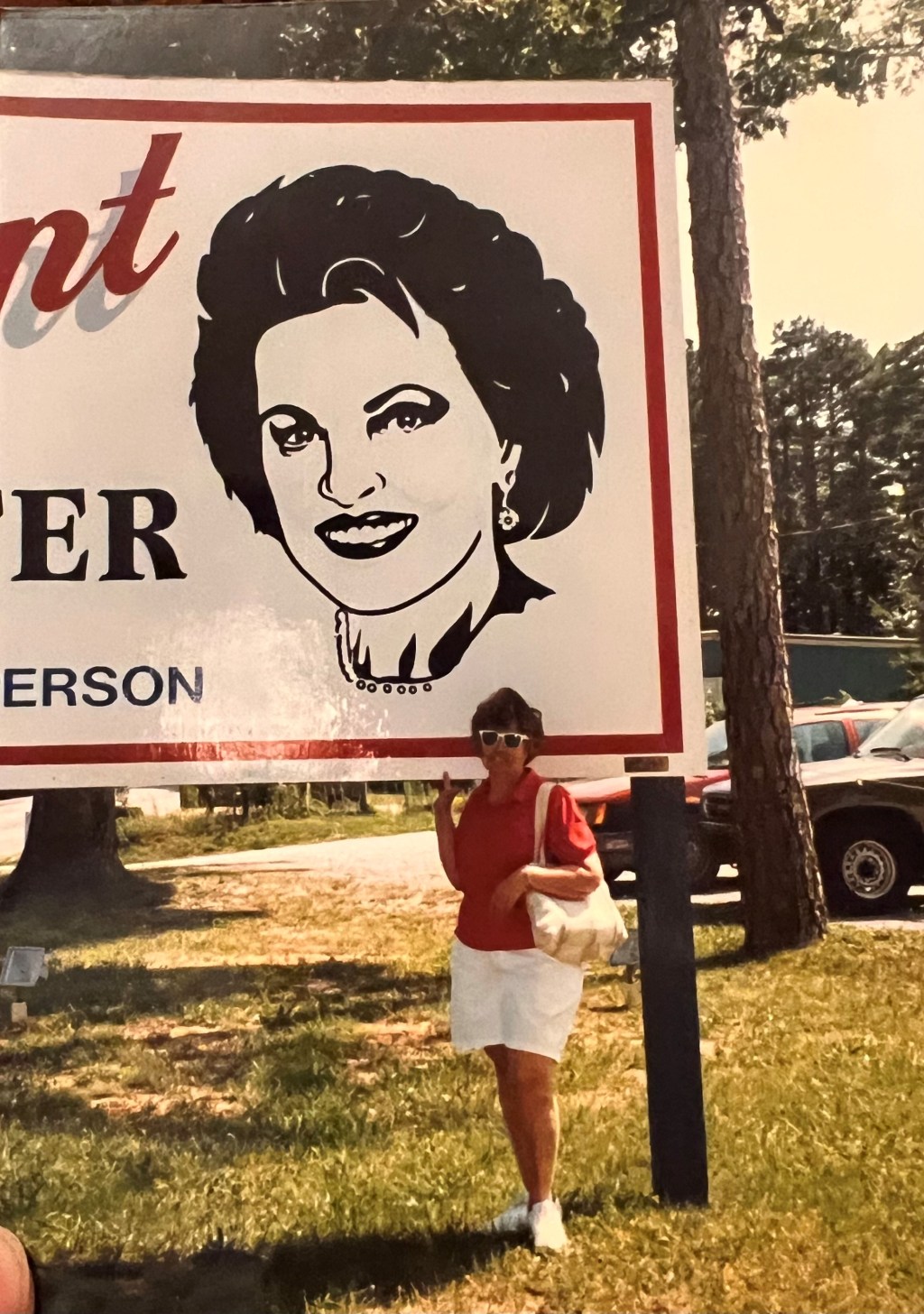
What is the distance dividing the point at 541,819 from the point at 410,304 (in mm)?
1133

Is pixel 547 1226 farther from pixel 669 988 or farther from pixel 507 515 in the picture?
pixel 507 515

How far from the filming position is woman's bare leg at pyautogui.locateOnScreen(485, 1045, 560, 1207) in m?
1.97

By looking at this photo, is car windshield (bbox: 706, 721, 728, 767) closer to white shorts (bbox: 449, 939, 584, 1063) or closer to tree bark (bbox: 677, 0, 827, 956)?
tree bark (bbox: 677, 0, 827, 956)

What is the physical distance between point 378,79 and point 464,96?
19cm

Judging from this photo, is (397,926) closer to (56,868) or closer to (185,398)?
(56,868)

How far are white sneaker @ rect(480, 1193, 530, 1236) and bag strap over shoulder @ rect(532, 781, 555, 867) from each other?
66 centimetres

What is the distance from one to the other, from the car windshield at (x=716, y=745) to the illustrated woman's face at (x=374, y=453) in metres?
0.62

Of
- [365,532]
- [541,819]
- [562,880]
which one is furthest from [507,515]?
[562,880]

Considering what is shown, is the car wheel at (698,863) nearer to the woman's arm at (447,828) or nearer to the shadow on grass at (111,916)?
the woman's arm at (447,828)

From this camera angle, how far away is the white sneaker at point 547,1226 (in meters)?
1.91

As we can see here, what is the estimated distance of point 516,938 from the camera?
1.99 metres

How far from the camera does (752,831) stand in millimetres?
2158

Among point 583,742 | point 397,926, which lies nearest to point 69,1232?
point 397,926

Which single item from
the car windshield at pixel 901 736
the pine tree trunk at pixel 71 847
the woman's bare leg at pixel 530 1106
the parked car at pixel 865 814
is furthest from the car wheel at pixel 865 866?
the pine tree trunk at pixel 71 847
